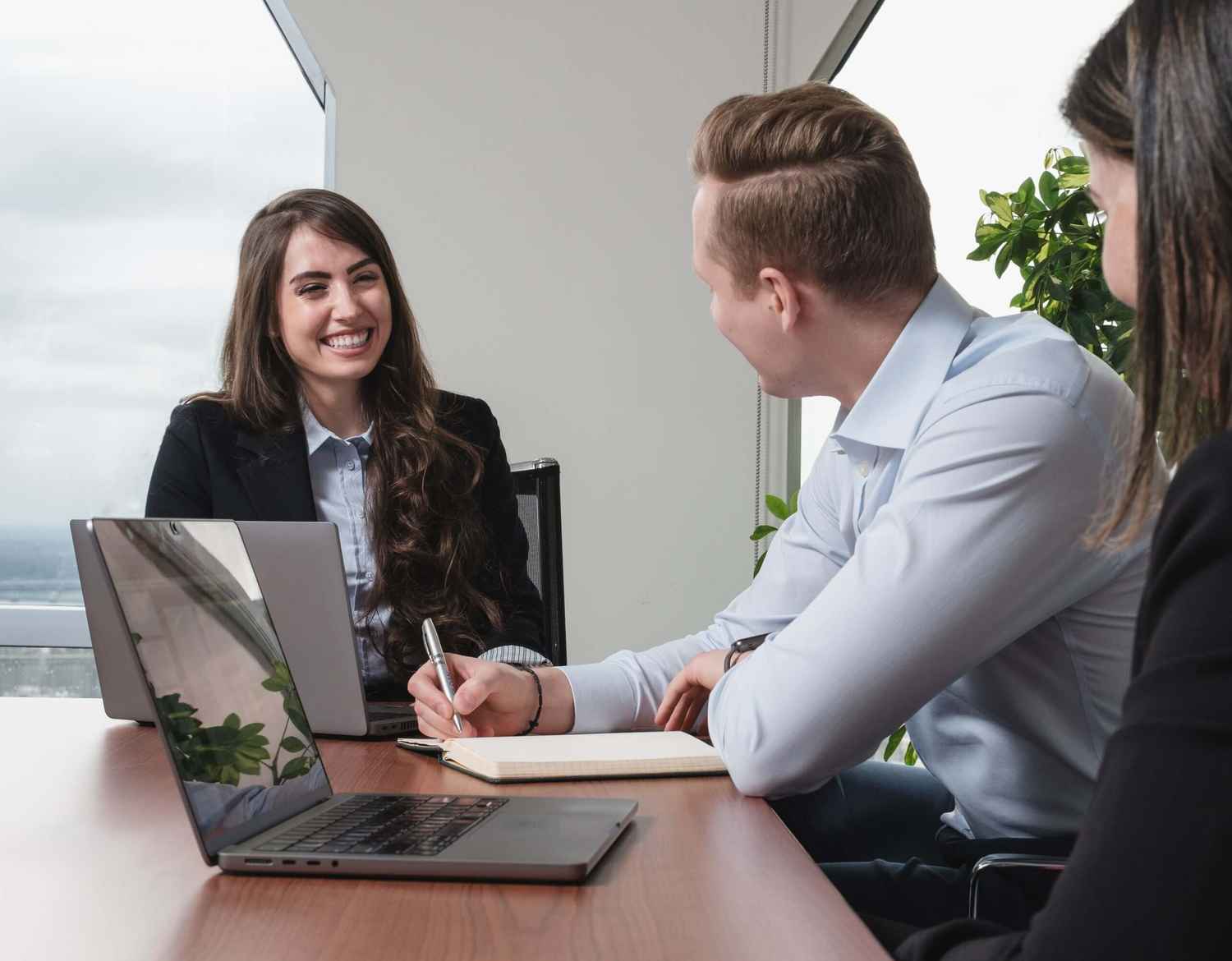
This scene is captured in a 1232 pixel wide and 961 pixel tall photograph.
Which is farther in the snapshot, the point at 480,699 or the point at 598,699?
the point at 598,699

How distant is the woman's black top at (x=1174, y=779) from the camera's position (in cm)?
49

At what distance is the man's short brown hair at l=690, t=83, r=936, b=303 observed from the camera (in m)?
1.37

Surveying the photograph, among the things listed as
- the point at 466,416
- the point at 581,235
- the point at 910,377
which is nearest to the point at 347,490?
the point at 466,416

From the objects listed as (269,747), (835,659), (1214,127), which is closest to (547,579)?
(835,659)

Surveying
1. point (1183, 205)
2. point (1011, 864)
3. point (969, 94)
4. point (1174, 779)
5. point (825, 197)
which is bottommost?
point (1011, 864)

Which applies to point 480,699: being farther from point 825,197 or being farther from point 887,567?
point 825,197

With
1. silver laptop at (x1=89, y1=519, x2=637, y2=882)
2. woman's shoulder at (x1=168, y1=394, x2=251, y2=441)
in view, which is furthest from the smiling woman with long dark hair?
silver laptop at (x1=89, y1=519, x2=637, y2=882)

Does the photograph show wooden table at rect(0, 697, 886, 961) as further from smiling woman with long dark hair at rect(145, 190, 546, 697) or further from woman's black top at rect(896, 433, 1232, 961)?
smiling woman with long dark hair at rect(145, 190, 546, 697)

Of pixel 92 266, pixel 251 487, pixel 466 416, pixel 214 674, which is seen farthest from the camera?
pixel 92 266

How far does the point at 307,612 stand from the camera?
4.17ft

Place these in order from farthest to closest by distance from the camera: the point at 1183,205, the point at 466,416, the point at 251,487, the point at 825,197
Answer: the point at 466,416 → the point at 251,487 → the point at 825,197 → the point at 1183,205

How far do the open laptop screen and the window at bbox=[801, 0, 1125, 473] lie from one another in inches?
77.6

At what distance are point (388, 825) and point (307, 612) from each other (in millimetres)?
453

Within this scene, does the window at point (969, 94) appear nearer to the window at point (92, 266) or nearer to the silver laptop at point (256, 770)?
the silver laptop at point (256, 770)
